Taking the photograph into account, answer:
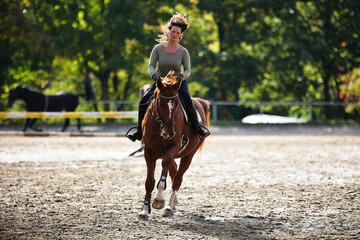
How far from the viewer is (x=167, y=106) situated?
669 cm

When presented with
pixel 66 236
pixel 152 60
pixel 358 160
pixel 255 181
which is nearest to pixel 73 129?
pixel 358 160

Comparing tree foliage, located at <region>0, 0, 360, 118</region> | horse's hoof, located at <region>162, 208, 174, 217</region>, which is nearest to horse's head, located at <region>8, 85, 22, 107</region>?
tree foliage, located at <region>0, 0, 360, 118</region>

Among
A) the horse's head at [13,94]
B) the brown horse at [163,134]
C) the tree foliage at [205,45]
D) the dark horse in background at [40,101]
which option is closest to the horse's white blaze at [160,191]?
the brown horse at [163,134]

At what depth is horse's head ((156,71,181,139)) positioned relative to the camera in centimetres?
668

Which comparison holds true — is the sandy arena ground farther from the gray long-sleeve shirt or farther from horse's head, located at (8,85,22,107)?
horse's head, located at (8,85,22,107)

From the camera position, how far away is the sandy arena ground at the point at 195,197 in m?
5.98

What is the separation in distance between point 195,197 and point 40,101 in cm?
1662

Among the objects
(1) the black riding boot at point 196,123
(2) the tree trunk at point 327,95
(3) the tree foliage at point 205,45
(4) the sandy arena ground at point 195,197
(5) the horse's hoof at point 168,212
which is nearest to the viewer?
(4) the sandy arena ground at point 195,197

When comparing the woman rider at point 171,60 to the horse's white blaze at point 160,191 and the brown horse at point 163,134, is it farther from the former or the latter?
the horse's white blaze at point 160,191

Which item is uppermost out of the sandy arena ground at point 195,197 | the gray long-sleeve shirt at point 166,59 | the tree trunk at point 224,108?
the gray long-sleeve shirt at point 166,59

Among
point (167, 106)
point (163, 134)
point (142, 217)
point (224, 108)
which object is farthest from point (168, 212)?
point (224, 108)

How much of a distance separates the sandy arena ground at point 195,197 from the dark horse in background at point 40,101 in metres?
7.93

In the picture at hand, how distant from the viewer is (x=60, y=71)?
1384 inches

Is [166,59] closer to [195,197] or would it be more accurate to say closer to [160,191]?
[160,191]
